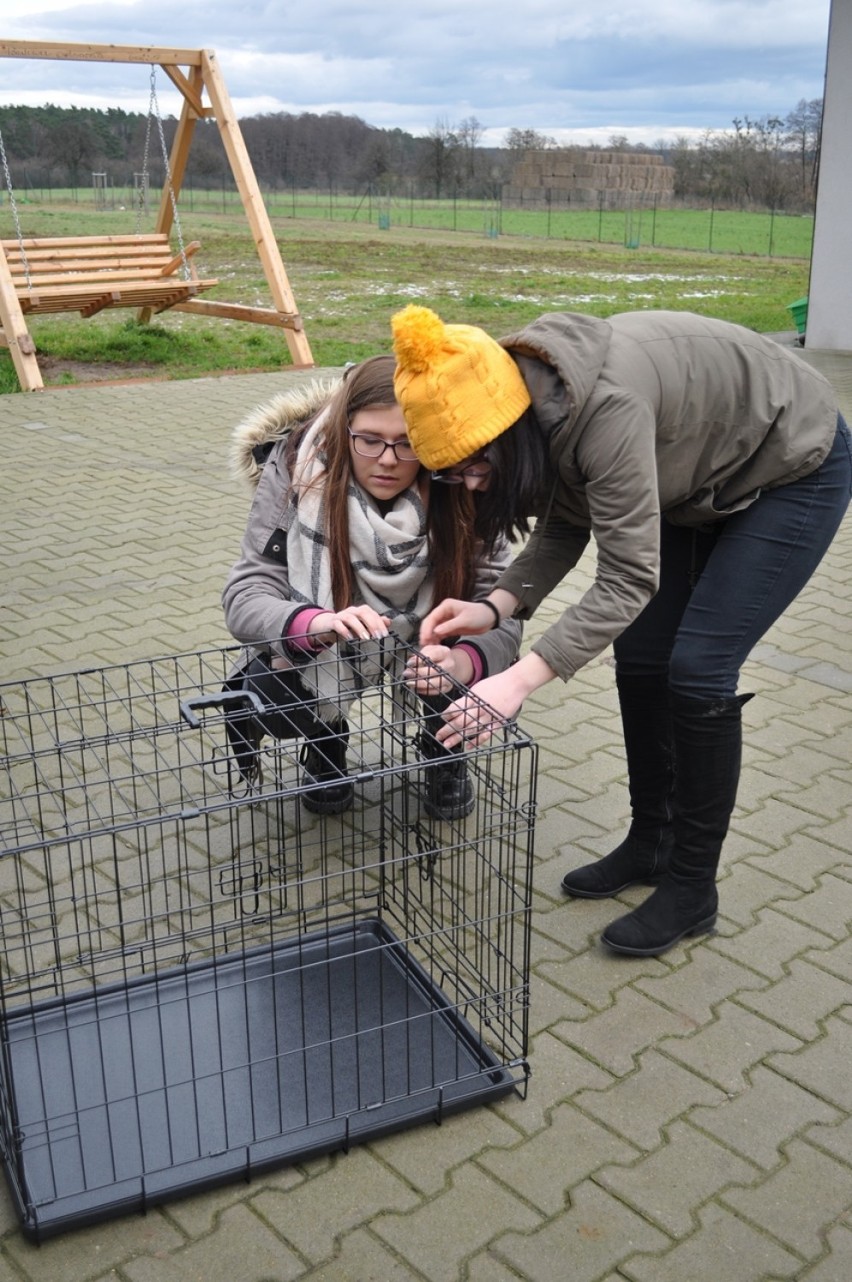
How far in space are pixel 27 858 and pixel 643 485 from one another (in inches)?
73.3

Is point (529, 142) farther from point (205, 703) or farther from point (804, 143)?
point (205, 703)

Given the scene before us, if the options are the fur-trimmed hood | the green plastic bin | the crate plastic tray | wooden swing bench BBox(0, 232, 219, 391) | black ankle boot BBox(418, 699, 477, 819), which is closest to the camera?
the crate plastic tray

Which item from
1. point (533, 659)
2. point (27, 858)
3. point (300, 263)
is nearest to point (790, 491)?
point (533, 659)

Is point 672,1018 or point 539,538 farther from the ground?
point 539,538

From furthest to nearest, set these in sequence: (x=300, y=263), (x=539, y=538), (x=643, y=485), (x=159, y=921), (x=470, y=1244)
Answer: (x=300, y=263) → (x=159, y=921) → (x=539, y=538) → (x=643, y=485) → (x=470, y=1244)

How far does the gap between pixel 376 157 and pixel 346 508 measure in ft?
133

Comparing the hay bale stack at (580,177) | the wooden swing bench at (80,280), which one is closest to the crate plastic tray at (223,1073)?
the wooden swing bench at (80,280)

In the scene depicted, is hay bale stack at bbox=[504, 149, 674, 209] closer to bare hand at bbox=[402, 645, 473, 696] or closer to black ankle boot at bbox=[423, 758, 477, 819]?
black ankle boot at bbox=[423, 758, 477, 819]

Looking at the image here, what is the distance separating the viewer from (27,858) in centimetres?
314

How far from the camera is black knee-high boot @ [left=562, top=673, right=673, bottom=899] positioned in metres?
2.82

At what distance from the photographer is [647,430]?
86.0 inches

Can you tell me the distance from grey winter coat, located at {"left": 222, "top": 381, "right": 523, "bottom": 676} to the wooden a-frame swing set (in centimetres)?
670

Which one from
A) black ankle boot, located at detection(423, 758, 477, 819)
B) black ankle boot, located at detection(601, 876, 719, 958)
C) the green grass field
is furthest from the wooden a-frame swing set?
black ankle boot, located at detection(601, 876, 719, 958)

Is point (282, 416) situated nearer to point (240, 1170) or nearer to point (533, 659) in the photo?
point (533, 659)
